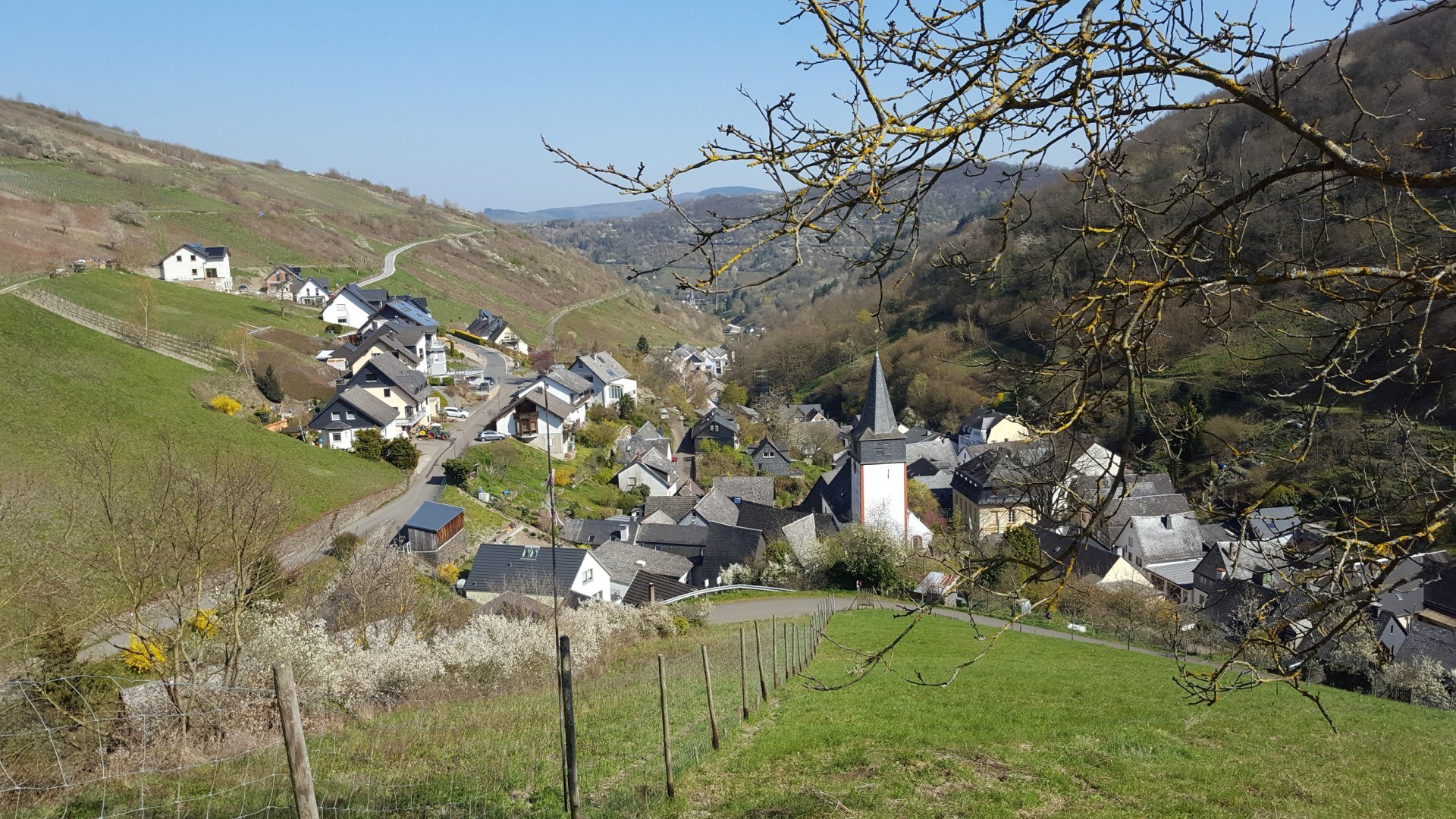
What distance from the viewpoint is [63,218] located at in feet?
177

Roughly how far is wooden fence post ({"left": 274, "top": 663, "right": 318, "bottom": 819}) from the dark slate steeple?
33021 mm

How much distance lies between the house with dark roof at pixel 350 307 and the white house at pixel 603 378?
47.4 ft

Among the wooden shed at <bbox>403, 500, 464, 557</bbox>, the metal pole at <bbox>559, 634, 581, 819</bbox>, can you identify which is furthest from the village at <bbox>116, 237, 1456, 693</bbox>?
the metal pole at <bbox>559, 634, 581, 819</bbox>

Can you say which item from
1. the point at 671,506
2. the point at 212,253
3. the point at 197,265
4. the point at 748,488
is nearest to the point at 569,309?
the point at 212,253

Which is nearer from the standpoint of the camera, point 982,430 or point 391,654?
point 391,654

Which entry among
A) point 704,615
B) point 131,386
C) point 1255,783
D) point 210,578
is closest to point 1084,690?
point 1255,783

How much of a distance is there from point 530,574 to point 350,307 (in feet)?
131

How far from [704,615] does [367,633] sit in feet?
35.3

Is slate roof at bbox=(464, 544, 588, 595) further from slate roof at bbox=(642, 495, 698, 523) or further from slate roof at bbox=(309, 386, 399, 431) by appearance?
slate roof at bbox=(309, 386, 399, 431)

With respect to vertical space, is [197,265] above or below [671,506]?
above

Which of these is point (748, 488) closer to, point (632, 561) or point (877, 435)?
point (877, 435)

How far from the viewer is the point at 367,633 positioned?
49.1 feet

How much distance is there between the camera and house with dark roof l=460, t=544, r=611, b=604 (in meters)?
25.1

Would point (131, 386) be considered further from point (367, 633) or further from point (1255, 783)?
point (1255, 783)
